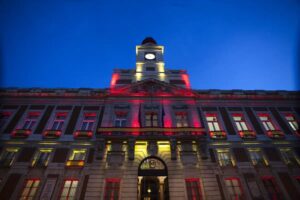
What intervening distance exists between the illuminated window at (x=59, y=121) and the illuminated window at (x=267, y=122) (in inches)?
1013

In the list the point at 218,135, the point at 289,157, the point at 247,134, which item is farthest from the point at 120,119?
the point at 289,157

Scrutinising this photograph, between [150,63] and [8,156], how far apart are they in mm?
22741

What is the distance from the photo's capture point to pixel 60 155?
19656mm

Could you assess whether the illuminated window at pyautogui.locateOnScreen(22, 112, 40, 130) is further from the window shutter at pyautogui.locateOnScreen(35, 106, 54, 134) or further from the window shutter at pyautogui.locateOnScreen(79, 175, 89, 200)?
the window shutter at pyautogui.locateOnScreen(79, 175, 89, 200)

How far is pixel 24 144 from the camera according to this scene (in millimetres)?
20266

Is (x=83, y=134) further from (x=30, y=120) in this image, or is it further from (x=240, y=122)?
(x=240, y=122)

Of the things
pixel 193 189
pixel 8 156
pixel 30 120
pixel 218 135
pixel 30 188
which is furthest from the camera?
pixel 30 120

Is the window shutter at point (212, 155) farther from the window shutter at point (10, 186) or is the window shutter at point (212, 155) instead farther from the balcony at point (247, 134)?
the window shutter at point (10, 186)

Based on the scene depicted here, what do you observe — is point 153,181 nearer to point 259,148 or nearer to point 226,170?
point 226,170

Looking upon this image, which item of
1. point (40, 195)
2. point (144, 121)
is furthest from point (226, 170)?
point (40, 195)

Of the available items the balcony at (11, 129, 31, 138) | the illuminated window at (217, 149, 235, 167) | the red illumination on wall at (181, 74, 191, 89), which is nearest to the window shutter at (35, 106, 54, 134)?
the balcony at (11, 129, 31, 138)

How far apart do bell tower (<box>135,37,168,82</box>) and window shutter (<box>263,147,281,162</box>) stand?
16.3 m

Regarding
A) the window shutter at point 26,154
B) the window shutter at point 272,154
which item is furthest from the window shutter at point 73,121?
the window shutter at point 272,154

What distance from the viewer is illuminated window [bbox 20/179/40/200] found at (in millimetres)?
16812
